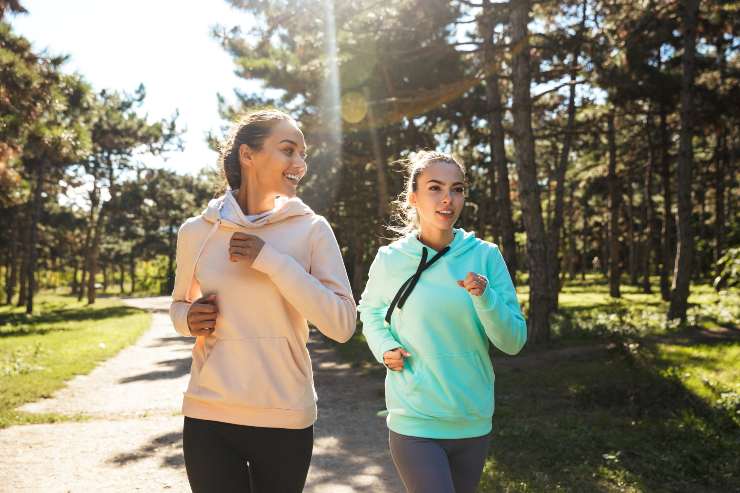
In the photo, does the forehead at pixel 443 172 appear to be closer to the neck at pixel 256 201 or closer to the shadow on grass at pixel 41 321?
the neck at pixel 256 201

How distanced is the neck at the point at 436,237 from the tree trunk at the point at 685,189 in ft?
50.7

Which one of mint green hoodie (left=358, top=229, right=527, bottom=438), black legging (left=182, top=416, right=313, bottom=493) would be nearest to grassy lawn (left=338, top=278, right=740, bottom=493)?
mint green hoodie (left=358, top=229, right=527, bottom=438)

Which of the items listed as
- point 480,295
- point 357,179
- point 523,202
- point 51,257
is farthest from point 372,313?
point 51,257

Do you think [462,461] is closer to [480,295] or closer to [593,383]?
[480,295]

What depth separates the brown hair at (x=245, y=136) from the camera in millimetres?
2748

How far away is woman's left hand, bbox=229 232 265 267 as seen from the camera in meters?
2.41

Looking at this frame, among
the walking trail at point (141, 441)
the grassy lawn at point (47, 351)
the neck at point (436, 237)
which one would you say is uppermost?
the neck at point (436, 237)

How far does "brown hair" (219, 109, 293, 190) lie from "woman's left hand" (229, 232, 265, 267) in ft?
1.60

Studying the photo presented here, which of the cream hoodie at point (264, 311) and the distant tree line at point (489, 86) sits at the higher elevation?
the distant tree line at point (489, 86)

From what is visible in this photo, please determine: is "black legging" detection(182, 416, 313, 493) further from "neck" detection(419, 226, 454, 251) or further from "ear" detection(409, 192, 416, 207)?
"ear" detection(409, 192, 416, 207)

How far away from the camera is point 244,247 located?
2420 millimetres

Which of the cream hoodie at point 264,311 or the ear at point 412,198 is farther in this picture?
the ear at point 412,198

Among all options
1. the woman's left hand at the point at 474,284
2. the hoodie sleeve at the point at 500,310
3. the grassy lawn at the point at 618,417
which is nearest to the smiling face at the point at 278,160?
the woman's left hand at the point at 474,284

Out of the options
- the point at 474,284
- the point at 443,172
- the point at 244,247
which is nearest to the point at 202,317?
the point at 244,247
